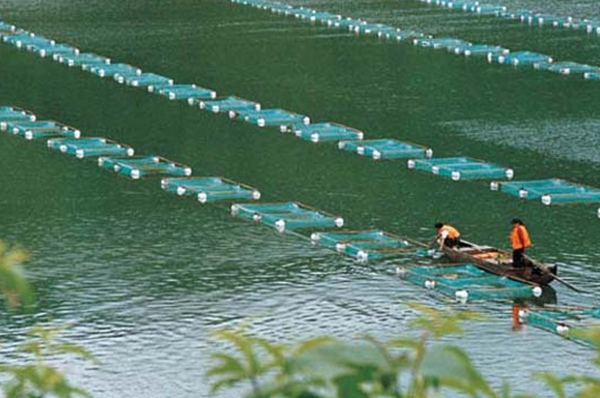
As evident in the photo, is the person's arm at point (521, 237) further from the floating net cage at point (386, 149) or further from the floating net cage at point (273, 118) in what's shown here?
the floating net cage at point (273, 118)

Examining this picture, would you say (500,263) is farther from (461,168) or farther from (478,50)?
(478,50)

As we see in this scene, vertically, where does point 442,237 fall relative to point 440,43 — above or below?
above

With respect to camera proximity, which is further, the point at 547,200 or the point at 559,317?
the point at 547,200

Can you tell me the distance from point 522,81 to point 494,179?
8885 millimetres

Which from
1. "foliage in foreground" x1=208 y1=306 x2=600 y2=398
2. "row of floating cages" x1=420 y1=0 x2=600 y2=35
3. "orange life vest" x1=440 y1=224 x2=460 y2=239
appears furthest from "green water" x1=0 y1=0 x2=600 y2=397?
"foliage in foreground" x1=208 y1=306 x2=600 y2=398

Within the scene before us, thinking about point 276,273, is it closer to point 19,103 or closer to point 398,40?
point 19,103

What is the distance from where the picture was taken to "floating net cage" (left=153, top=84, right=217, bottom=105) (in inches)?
1190

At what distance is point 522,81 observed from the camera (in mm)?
31484

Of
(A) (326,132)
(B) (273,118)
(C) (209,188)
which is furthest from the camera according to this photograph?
(B) (273,118)

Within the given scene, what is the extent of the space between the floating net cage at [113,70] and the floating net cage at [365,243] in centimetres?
1396

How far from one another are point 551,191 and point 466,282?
481 centimetres

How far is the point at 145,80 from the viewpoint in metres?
32.2

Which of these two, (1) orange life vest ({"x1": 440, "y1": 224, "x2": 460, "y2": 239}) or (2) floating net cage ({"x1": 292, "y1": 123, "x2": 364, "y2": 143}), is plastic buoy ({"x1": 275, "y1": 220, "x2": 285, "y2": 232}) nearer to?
(1) orange life vest ({"x1": 440, "y1": 224, "x2": 460, "y2": 239})

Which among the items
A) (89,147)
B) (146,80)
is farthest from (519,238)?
(146,80)
